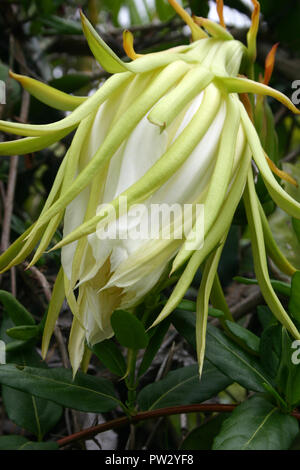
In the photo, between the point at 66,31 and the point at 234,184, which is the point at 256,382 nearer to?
the point at 234,184

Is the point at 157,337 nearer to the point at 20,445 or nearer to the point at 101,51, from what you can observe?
the point at 20,445

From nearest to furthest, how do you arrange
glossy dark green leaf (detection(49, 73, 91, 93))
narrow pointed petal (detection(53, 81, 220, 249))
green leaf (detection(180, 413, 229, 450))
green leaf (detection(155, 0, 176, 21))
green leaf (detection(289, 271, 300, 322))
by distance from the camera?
1. narrow pointed petal (detection(53, 81, 220, 249))
2. green leaf (detection(289, 271, 300, 322))
3. green leaf (detection(180, 413, 229, 450))
4. glossy dark green leaf (detection(49, 73, 91, 93))
5. green leaf (detection(155, 0, 176, 21))

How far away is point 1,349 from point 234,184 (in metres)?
0.35

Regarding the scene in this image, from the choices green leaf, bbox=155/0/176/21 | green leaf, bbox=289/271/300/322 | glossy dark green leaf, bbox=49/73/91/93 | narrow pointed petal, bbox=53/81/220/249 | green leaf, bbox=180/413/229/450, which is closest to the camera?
narrow pointed petal, bbox=53/81/220/249

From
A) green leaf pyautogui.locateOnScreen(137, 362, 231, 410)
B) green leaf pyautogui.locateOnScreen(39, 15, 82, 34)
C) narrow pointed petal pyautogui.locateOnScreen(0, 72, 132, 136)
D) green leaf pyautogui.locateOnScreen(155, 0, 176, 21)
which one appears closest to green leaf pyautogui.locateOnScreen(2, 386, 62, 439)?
green leaf pyautogui.locateOnScreen(137, 362, 231, 410)

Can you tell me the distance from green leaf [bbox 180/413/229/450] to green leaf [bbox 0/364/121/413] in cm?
13

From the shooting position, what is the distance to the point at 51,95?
0.55 m

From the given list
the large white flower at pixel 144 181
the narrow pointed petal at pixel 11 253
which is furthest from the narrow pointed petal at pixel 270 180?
the narrow pointed petal at pixel 11 253

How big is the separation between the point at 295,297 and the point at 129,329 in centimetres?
19

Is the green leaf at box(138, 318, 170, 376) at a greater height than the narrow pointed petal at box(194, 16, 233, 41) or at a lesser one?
lesser

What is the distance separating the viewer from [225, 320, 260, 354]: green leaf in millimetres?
621

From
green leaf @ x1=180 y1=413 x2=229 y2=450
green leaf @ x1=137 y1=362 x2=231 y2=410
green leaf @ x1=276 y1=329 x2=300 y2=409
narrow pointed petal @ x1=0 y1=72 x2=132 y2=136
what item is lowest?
green leaf @ x1=180 y1=413 x2=229 y2=450

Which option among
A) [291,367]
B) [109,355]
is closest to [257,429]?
[291,367]

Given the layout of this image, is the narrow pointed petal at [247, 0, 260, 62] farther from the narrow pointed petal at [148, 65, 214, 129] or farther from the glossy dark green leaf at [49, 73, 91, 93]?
the glossy dark green leaf at [49, 73, 91, 93]
